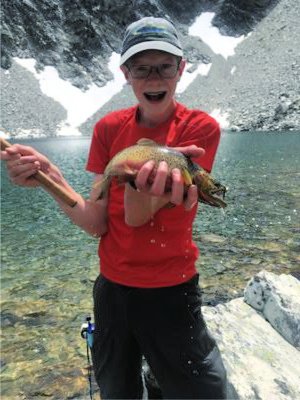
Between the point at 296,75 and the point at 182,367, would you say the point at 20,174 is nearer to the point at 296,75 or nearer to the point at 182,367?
the point at 182,367

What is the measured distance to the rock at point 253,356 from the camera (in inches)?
179

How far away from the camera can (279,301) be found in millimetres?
6512

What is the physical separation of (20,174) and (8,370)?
4.76 metres

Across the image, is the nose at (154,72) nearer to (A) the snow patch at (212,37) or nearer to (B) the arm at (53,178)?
(B) the arm at (53,178)

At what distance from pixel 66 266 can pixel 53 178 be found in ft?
28.4

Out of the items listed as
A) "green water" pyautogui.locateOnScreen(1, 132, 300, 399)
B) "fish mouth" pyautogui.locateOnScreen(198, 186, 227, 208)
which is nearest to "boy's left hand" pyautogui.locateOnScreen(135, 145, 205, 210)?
"fish mouth" pyautogui.locateOnScreen(198, 186, 227, 208)

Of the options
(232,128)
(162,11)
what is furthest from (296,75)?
(162,11)

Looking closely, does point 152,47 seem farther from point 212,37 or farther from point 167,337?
point 212,37

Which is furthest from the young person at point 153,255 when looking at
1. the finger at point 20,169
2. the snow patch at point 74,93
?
the snow patch at point 74,93

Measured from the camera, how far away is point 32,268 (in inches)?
473

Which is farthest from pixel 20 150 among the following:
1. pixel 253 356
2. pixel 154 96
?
pixel 253 356

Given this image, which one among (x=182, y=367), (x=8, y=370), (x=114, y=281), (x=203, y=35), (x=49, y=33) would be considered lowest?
(x=8, y=370)

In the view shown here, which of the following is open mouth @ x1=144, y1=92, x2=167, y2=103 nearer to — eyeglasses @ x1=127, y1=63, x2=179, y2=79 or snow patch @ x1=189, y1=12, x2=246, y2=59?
eyeglasses @ x1=127, y1=63, x2=179, y2=79

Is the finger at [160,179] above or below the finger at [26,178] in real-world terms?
above
